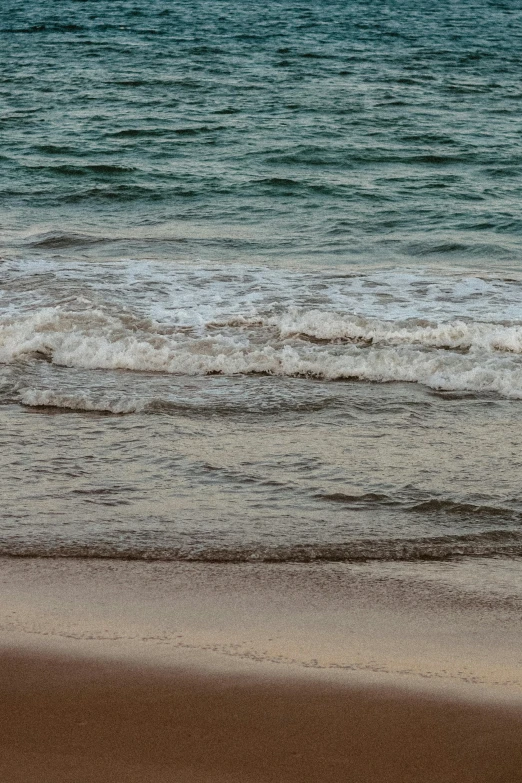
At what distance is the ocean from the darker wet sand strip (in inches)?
32.4

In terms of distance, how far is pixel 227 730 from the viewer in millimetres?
2674

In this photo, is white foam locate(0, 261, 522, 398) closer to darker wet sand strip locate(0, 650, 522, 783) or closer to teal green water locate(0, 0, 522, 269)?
teal green water locate(0, 0, 522, 269)

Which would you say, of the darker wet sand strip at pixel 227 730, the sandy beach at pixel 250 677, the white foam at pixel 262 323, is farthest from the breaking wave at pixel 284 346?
the darker wet sand strip at pixel 227 730

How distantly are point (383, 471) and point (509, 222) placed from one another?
6.69 meters

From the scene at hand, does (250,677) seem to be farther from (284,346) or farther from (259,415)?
(284,346)

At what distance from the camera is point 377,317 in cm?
718

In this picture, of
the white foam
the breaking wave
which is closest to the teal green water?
the white foam

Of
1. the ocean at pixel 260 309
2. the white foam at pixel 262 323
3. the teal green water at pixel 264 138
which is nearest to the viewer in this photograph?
the ocean at pixel 260 309

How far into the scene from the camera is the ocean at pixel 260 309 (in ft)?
13.2

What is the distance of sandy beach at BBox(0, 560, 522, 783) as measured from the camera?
256 cm

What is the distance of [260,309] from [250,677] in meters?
4.72

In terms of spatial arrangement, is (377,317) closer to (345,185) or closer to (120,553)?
(120,553)

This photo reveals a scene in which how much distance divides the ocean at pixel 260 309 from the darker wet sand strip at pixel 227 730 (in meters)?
0.82

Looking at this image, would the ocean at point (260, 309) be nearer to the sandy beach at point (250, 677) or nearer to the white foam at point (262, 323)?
the white foam at point (262, 323)
